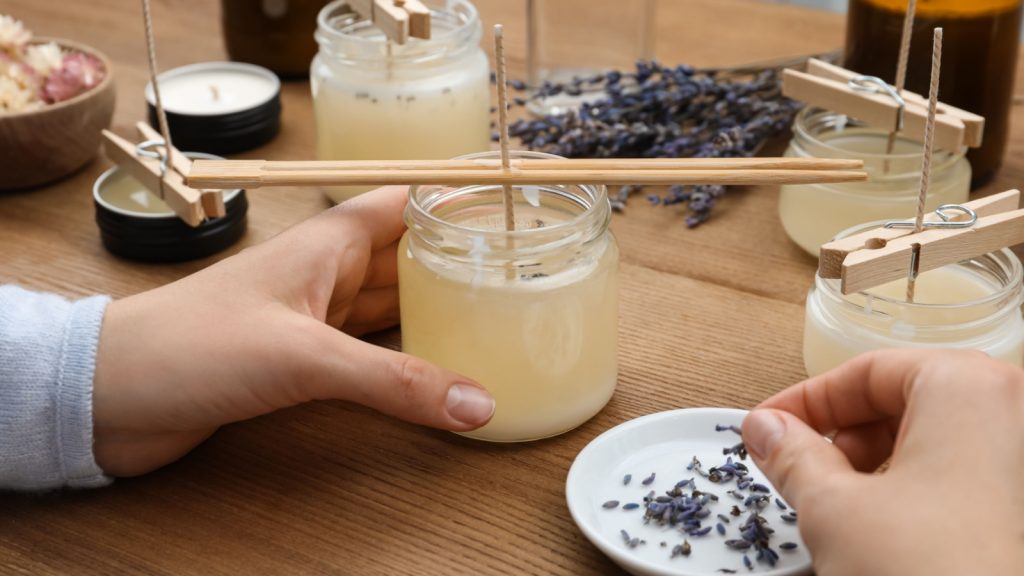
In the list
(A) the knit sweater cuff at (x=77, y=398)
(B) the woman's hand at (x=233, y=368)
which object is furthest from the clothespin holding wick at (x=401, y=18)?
(A) the knit sweater cuff at (x=77, y=398)

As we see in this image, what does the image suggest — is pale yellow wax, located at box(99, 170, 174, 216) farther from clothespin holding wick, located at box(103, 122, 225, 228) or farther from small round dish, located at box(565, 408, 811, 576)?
small round dish, located at box(565, 408, 811, 576)

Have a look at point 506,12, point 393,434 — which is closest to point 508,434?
point 393,434

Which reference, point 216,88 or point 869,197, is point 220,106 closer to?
point 216,88

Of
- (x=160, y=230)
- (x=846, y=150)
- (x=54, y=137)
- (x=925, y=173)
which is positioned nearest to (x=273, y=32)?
(x=54, y=137)

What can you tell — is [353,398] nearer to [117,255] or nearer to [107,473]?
[107,473]

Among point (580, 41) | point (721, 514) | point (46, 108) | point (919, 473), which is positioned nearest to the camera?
point (919, 473)
